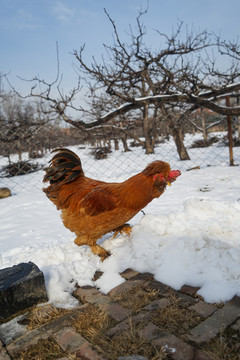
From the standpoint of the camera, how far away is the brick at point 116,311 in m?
1.83

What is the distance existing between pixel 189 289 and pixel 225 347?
0.66 metres

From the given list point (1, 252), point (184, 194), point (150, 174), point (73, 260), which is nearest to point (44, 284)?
point (73, 260)

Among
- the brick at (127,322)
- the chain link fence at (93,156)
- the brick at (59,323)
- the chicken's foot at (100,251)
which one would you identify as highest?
the chain link fence at (93,156)

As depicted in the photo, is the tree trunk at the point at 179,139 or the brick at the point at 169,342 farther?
the tree trunk at the point at 179,139

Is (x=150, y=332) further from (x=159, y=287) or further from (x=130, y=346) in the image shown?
(x=159, y=287)

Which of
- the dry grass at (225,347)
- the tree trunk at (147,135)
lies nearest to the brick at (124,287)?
the dry grass at (225,347)

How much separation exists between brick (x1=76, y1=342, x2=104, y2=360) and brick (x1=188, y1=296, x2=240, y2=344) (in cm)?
59

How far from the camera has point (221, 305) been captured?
5.99 ft

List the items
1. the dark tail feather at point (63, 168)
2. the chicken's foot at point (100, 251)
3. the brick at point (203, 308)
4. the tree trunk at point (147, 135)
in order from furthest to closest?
the tree trunk at point (147, 135), the dark tail feather at point (63, 168), the chicken's foot at point (100, 251), the brick at point (203, 308)

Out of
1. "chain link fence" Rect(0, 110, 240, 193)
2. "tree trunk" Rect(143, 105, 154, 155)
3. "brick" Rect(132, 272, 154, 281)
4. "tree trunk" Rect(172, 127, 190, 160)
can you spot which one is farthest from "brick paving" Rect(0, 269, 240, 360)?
"tree trunk" Rect(143, 105, 154, 155)

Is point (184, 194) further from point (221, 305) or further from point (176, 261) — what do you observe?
point (221, 305)

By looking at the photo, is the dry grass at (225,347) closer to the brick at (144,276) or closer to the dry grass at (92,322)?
the dry grass at (92,322)

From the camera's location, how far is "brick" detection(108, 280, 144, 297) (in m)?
2.17

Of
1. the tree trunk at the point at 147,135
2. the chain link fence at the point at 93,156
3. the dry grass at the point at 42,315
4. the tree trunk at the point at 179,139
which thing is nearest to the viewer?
the dry grass at the point at 42,315
